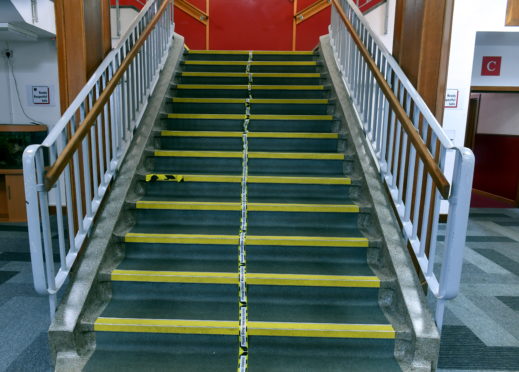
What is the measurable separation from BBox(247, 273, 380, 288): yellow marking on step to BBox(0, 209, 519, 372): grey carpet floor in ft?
1.84

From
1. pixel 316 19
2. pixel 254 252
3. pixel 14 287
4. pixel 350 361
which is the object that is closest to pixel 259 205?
pixel 254 252

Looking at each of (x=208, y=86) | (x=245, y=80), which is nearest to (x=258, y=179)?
(x=208, y=86)

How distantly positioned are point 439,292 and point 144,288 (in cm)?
148

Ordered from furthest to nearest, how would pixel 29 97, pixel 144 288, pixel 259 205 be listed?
pixel 29 97 < pixel 259 205 < pixel 144 288

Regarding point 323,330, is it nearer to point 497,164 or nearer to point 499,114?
point 497,164

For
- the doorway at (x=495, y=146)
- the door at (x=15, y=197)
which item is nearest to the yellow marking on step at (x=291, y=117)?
the door at (x=15, y=197)

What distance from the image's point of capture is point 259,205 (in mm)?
2445

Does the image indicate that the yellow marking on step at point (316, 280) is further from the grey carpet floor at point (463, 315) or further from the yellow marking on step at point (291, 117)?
the yellow marking on step at point (291, 117)

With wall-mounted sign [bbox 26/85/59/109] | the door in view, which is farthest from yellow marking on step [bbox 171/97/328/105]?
the door

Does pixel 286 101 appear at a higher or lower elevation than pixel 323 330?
higher

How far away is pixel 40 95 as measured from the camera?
4.49 metres

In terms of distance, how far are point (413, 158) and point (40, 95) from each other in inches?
171

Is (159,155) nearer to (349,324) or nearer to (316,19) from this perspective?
(349,324)

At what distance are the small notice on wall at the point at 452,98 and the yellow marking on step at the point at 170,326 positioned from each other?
3.65 meters
